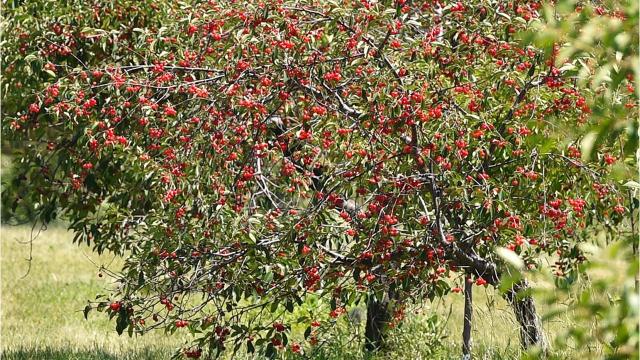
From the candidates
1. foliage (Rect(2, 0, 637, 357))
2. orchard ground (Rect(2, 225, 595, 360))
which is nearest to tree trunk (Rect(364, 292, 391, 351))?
orchard ground (Rect(2, 225, 595, 360))

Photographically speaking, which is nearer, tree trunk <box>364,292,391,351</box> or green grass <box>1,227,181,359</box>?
tree trunk <box>364,292,391,351</box>

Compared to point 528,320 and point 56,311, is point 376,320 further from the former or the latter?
point 56,311

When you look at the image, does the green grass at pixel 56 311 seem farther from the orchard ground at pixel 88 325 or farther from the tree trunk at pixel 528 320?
the tree trunk at pixel 528 320

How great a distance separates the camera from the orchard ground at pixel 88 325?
21.2 feet

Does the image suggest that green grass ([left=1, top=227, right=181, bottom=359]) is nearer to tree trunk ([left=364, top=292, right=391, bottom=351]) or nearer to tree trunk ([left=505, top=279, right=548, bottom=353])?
tree trunk ([left=364, top=292, right=391, bottom=351])

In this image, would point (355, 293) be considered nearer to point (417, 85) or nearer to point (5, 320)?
point (417, 85)

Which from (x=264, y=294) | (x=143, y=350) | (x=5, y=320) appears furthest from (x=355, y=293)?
(x=5, y=320)

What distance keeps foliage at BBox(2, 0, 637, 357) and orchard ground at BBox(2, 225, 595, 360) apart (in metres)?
0.49

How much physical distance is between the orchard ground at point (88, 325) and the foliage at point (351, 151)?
0.49 m

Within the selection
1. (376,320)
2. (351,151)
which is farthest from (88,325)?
(351,151)

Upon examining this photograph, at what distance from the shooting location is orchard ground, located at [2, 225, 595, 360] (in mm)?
6469

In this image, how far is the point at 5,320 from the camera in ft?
35.1

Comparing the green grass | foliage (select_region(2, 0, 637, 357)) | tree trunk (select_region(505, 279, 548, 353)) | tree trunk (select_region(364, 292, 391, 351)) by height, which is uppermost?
foliage (select_region(2, 0, 637, 357))

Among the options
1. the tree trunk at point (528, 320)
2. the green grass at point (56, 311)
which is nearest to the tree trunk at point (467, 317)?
the tree trunk at point (528, 320)
